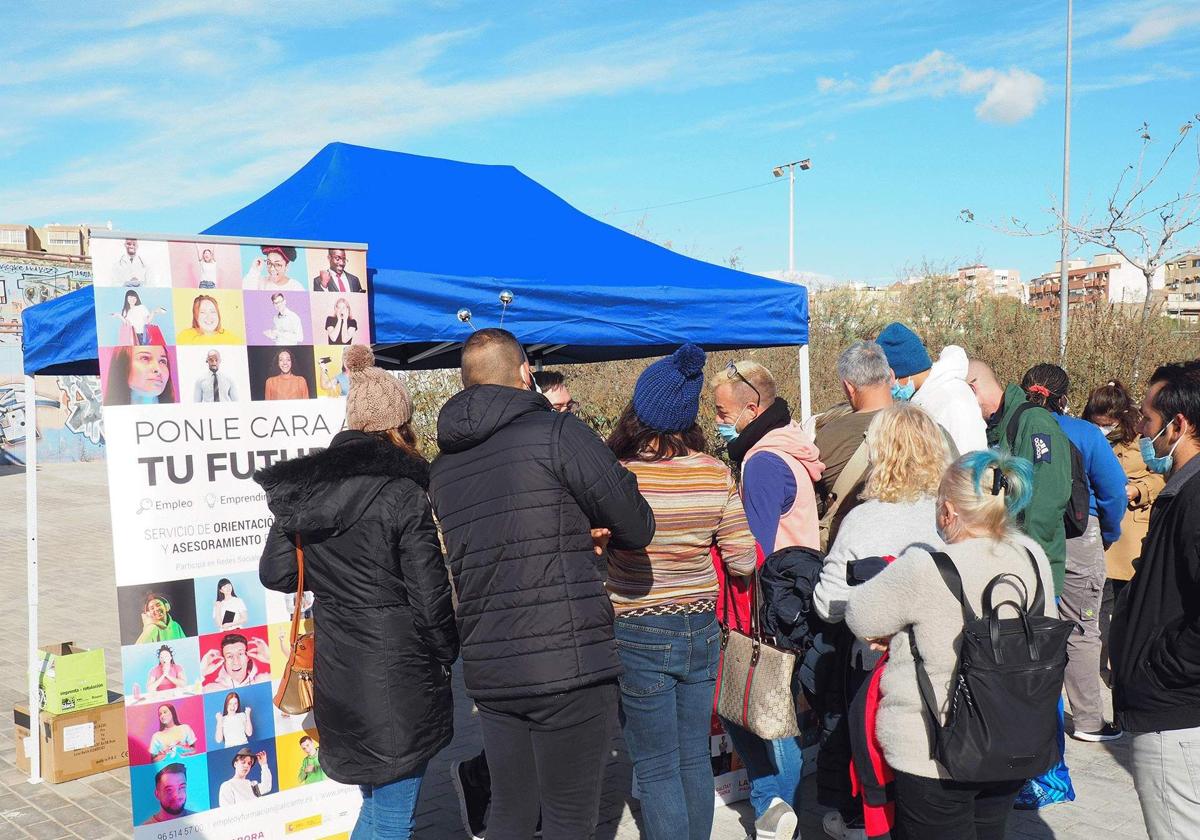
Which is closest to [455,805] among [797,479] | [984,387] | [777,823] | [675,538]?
[777,823]

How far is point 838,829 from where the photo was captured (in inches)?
146

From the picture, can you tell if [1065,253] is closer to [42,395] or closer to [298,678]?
[298,678]

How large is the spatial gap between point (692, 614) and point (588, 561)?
1.98 ft

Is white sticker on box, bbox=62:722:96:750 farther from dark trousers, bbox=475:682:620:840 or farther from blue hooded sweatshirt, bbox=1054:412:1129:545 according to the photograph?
blue hooded sweatshirt, bbox=1054:412:1129:545

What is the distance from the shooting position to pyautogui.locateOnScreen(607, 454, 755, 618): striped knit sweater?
3.03m

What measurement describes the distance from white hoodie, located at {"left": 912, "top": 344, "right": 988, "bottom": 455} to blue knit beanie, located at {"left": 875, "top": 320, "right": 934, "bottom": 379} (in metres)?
0.08

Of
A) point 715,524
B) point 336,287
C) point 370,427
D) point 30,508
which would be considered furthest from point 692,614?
point 30,508

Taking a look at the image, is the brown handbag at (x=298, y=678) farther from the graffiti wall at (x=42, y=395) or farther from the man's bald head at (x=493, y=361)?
the graffiti wall at (x=42, y=395)

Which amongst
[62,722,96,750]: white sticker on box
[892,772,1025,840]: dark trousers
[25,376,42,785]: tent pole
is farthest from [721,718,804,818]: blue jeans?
[25,376,42,785]: tent pole

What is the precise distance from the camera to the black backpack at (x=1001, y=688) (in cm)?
236

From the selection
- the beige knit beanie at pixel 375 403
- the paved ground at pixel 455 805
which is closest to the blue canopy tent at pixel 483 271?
the beige knit beanie at pixel 375 403

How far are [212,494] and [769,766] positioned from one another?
231 centimetres

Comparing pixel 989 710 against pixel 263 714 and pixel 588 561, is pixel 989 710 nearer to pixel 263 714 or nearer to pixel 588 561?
pixel 588 561

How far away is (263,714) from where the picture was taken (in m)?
3.58
